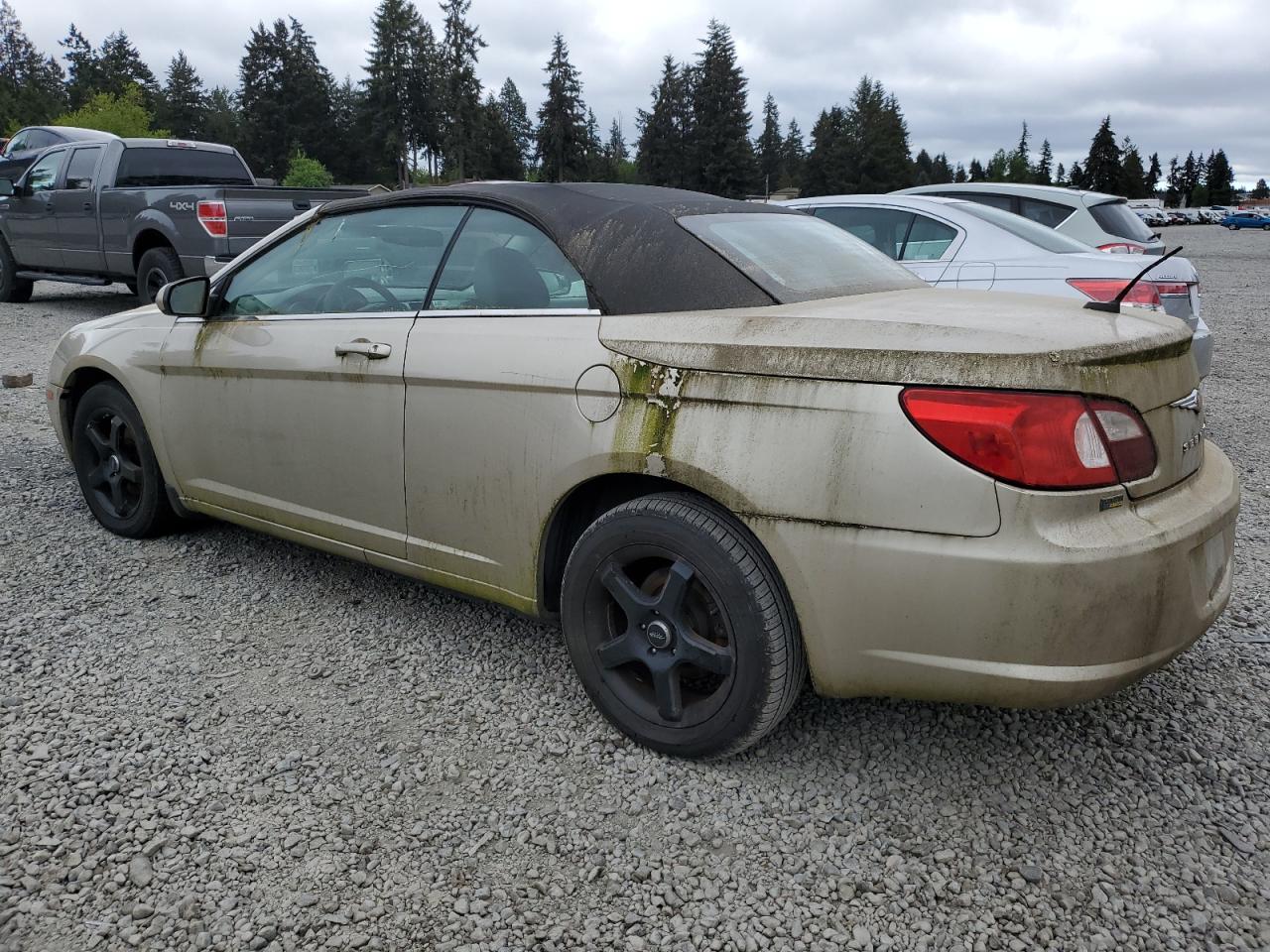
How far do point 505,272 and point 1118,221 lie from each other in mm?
7281

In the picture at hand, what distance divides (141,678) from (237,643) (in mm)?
342

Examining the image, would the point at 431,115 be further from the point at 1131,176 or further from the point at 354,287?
the point at 354,287

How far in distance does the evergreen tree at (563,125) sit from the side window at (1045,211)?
92.3 metres

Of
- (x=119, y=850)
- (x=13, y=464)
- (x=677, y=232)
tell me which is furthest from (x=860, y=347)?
(x=13, y=464)

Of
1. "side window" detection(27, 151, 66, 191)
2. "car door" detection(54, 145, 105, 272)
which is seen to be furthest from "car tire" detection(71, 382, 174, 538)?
"side window" detection(27, 151, 66, 191)

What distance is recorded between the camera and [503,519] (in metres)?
2.94

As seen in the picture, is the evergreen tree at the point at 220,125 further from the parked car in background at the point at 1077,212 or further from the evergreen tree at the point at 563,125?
the parked car in background at the point at 1077,212


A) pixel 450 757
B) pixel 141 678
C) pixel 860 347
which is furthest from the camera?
pixel 141 678

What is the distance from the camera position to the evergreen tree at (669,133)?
3824 inches

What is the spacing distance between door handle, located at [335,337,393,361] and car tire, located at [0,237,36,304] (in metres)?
11.7

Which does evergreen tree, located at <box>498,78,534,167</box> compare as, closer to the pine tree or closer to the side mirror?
the pine tree

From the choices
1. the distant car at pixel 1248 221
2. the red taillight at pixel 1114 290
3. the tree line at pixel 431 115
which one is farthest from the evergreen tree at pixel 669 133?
the red taillight at pixel 1114 290

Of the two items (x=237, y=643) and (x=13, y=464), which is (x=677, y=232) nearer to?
(x=237, y=643)

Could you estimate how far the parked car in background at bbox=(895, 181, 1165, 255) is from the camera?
822 centimetres
